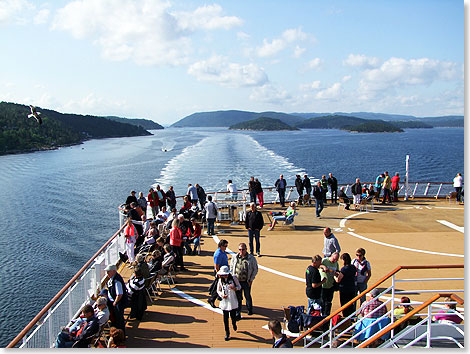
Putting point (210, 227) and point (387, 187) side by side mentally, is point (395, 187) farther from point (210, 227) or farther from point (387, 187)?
point (210, 227)

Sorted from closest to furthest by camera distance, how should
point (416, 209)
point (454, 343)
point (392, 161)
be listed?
point (454, 343) → point (416, 209) → point (392, 161)

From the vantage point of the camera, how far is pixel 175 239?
1110cm

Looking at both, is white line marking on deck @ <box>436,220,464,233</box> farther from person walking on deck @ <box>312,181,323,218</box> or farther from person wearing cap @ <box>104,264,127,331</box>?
person wearing cap @ <box>104,264,127,331</box>

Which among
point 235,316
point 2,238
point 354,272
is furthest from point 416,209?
point 2,238

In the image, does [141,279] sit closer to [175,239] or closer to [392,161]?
[175,239]

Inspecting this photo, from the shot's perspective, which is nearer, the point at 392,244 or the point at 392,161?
the point at 392,244

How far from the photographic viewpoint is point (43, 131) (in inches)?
5374

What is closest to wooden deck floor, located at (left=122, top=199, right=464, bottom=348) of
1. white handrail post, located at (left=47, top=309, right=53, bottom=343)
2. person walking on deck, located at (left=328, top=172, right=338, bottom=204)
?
person walking on deck, located at (left=328, top=172, right=338, bottom=204)

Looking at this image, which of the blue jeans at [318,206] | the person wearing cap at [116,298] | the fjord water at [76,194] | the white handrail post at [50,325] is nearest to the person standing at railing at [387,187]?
the blue jeans at [318,206]

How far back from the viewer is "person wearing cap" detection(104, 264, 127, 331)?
7.79 m

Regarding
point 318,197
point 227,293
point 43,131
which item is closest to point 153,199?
point 318,197

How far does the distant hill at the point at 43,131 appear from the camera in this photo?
117000mm

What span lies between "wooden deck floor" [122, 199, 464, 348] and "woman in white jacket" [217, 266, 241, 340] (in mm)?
558

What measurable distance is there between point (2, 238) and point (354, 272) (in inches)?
1201
